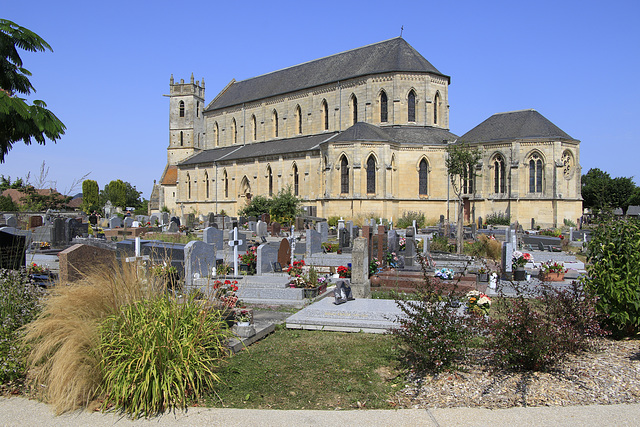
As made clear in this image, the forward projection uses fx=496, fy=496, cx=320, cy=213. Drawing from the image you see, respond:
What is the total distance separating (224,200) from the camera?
4988cm

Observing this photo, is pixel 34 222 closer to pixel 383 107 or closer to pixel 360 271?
pixel 360 271

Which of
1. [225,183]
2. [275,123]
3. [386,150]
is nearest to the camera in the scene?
[386,150]

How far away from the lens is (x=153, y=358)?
5359mm

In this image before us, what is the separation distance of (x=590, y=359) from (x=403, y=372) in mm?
2464

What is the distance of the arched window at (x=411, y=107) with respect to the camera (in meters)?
39.2

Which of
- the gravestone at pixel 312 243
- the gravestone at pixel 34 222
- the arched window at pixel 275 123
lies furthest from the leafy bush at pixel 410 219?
the gravestone at pixel 34 222

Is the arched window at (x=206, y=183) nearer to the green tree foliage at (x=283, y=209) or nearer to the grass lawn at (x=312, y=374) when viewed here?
the green tree foliage at (x=283, y=209)

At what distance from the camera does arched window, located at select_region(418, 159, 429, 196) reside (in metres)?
37.5

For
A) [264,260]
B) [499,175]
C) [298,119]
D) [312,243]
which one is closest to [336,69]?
[298,119]

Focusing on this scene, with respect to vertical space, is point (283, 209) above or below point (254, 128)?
below

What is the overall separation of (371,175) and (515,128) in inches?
443

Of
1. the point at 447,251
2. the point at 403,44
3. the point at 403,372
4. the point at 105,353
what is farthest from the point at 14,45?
the point at 403,44

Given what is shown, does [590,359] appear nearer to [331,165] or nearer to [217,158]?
[331,165]

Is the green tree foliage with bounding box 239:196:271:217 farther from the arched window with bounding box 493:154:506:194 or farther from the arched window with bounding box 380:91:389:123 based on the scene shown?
the arched window with bounding box 493:154:506:194
